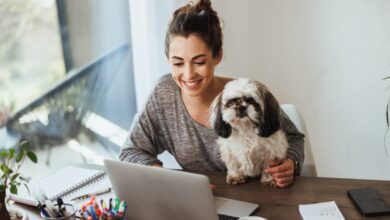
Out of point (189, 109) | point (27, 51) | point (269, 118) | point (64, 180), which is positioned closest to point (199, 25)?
point (189, 109)

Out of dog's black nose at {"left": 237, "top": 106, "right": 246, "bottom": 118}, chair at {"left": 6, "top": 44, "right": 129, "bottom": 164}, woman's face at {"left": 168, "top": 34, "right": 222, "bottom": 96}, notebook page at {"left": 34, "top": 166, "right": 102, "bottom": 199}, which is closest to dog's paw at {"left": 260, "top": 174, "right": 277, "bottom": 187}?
dog's black nose at {"left": 237, "top": 106, "right": 246, "bottom": 118}

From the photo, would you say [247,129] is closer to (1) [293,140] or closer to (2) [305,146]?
(1) [293,140]

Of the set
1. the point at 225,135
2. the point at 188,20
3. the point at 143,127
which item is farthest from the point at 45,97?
the point at 225,135

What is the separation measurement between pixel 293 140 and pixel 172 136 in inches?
17.5

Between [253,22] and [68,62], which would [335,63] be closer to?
[253,22]

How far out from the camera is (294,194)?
4.39ft

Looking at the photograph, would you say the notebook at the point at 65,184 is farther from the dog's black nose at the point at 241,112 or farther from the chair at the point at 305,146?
the chair at the point at 305,146

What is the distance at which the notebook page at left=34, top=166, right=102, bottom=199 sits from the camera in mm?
1506

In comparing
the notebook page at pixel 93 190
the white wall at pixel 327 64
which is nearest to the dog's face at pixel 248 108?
the notebook page at pixel 93 190

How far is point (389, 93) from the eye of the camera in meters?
2.30

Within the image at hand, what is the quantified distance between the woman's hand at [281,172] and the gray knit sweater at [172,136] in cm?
15

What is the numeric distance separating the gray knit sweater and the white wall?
0.87 meters

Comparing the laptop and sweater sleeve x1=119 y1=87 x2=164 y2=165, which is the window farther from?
the laptop

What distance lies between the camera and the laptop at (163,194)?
3.56 feet
